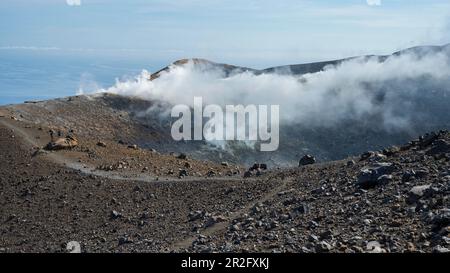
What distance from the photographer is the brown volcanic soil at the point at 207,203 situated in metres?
11.9

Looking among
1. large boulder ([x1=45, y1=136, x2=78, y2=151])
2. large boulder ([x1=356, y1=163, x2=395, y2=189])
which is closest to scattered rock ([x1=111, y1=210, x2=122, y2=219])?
large boulder ([x1=356, y1=163, x2=395, y2=189])

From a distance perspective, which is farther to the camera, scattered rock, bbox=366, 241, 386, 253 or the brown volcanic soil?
the brown volcanic soil

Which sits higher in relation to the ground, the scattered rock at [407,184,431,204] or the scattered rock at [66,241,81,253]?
the scattered rock at [407,184,431,204]

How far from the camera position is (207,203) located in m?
19.0

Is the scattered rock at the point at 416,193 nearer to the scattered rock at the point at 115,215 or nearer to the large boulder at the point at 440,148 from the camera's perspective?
the large boulder at the point at 440,148

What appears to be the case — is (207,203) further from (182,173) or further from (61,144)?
(61,144)

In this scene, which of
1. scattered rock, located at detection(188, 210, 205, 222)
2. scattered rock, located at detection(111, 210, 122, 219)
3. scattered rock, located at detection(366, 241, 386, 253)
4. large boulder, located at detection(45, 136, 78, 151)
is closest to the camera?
scattered rock, located at detection(366, 241, 386, 253)

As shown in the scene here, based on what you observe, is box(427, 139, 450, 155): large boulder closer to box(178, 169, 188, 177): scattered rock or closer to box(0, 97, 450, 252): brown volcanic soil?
box(0, 97, 450, 252): brown volcanic soil

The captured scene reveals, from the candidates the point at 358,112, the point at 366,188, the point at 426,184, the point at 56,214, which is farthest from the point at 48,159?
the point at 358,112

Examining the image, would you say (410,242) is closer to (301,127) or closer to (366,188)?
(366,188)

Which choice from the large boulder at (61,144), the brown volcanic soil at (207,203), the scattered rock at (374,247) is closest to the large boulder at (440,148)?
the brown volcanic soil at (207,203)

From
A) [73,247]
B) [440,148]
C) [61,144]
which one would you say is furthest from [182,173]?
[440,148]

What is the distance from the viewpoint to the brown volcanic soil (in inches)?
470

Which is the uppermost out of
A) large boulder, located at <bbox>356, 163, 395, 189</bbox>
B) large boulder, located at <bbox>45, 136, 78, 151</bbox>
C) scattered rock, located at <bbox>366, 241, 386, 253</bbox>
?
large boulder, located at <bbox>356, 163, 395, 189</bbox>
